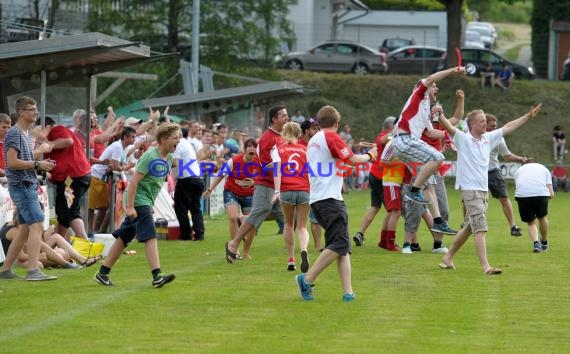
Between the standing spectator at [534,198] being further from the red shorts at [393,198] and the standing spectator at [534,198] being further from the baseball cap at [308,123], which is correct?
the baseball cap at [308,123]

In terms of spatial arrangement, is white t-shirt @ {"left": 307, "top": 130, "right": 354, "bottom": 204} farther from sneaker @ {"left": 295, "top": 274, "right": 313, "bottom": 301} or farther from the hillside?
the hillside

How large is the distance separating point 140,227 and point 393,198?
19.2 ft

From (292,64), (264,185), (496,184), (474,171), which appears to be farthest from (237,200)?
(292,64)

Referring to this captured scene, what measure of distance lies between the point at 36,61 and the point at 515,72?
41.7 metres

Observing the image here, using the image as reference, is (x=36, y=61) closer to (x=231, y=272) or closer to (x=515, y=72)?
(x=231, y=272)

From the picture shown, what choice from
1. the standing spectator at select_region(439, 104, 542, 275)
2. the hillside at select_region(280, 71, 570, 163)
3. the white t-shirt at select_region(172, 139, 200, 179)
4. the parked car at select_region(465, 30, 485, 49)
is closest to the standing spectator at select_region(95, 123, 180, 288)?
the standing spectator at select_region(439, 104, 542, 275)

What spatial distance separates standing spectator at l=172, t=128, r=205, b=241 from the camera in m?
20.1

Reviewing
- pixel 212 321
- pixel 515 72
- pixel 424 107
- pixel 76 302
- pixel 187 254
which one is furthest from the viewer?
pixel 515 72

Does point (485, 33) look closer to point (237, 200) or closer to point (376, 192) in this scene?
point (376, 192)

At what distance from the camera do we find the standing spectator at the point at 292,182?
48.5 feet

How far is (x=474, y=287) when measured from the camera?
13422 mm

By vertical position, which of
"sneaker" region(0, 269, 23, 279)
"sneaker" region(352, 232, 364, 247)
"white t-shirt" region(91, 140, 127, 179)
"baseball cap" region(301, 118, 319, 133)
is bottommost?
"sneaker" region(352, 232, 364, 247)

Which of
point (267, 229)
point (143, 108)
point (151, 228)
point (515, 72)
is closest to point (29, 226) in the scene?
point (151, 228)

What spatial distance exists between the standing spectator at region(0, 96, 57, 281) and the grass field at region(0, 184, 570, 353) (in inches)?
18.1
